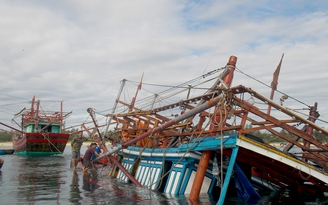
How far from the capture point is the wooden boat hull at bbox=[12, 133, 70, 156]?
131 feet

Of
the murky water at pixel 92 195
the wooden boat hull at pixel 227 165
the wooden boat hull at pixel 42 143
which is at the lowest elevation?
the murky water at pixel 92 195

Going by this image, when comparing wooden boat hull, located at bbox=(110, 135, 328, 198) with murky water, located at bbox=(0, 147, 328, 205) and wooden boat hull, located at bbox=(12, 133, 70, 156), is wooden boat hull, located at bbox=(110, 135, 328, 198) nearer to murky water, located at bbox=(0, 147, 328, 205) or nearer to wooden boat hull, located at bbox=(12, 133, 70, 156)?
murky water, located at bbox=(0, 147, 328, 205)

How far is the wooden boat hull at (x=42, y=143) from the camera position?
39781 millimetres

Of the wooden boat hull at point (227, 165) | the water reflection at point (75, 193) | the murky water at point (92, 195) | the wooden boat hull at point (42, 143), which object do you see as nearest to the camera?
the wooden boat hull at point (227, 165)

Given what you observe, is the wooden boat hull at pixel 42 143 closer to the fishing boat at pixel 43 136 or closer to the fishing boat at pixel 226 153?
the fishing boat at pixel 43 136

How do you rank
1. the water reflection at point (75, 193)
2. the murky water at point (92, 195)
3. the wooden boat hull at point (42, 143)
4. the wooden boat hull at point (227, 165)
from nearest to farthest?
the wooden boat hull at point (227, 165), the murky water at point (92, 195), the water reflection at point (75, 193), the wooden boat hull at point (42, 143)

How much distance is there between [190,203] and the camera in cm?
1016

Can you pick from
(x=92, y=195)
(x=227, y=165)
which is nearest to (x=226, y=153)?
(x=227, y=165)

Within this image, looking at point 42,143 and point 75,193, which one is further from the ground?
point 42,143

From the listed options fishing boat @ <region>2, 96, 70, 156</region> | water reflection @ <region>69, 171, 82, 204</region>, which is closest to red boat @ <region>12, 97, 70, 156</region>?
fishing boat @ <region>2, 96, 70, 156</region>

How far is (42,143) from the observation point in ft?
132

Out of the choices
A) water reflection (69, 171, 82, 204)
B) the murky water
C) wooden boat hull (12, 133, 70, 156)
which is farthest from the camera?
wooden boat hull (12, 133, 70, 156)

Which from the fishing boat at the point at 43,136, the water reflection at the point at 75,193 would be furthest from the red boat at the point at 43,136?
the water reflection at the point at 75,193

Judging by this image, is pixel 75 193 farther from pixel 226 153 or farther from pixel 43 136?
pixel 43 136
